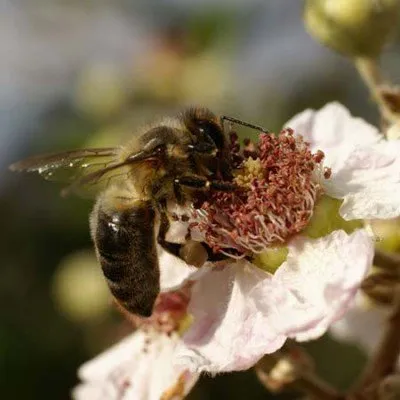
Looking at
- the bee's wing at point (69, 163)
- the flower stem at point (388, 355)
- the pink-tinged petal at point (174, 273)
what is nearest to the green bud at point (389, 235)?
the flower stem at point (388, 355)

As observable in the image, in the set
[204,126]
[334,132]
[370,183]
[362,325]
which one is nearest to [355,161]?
[370,183]

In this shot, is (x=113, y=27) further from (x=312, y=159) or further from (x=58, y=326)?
(x=312, y=159)

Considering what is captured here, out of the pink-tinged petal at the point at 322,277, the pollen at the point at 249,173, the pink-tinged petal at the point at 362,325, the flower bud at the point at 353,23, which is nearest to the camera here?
the pink-tinged petal at the point at 322,277

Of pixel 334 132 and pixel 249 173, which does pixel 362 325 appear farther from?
pixel 249 173

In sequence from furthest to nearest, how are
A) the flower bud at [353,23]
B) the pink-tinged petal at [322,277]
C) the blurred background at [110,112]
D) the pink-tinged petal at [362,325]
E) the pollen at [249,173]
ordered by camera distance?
the blurred background at [110,112], the pink-tinged petal at [362,325], the flower bud at [353,23], the pollen at [249,173], the pink-tinged petal at [322,277]

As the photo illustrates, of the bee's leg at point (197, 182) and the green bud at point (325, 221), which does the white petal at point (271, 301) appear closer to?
the green bud at point (325, 221)

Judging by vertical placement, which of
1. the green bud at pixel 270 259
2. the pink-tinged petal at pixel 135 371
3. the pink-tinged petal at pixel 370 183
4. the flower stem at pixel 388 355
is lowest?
the flower stem at pixel 388 355

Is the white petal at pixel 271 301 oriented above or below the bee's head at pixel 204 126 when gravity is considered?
below

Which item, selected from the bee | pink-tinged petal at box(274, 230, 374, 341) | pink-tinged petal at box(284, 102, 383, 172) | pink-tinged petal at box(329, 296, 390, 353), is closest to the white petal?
pink-tinged petal at box(274, 230, 374, 341)

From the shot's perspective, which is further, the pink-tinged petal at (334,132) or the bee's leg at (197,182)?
the pink-tinged petal at (334,132)
